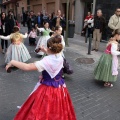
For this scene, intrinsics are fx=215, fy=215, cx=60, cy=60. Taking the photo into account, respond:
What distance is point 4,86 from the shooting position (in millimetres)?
5375

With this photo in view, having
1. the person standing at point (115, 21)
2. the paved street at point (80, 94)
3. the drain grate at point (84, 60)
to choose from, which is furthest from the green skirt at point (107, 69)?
the person standing at point (115, 21)

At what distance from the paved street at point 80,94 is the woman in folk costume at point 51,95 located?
0.96 m

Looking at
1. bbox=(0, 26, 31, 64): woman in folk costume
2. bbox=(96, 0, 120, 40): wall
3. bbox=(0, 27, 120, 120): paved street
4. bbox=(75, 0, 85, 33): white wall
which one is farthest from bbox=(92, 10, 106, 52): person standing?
bbox=(75, 0, 85, 33): white wall

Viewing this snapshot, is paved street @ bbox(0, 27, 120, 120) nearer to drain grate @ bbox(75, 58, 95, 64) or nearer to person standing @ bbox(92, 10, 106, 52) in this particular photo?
drain grate @ bbox(75, 58, 95, 64)

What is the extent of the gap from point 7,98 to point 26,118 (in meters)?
1.68

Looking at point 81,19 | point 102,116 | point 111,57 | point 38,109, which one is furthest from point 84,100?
point 81,19

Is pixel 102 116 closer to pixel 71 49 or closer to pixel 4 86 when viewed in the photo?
pixel 4 86

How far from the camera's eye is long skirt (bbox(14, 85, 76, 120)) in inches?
→ 119

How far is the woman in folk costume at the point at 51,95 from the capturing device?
2.91 metres

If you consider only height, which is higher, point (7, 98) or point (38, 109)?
point (38, 109)

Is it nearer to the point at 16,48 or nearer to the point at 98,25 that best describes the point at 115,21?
the point at 98,25

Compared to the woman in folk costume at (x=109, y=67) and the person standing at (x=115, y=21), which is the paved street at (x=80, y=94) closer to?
the woman in folk costume at (x=109, y=67)

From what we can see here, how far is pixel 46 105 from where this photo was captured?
9.89ft

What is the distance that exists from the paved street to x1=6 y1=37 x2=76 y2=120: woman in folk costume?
96cm
